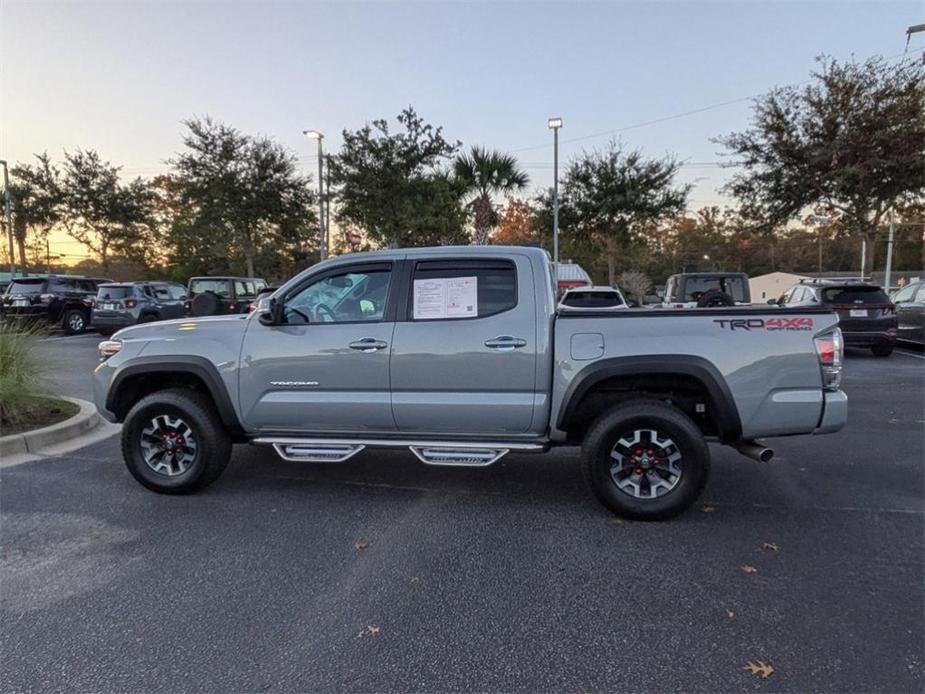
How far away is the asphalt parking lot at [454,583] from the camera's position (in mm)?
2539

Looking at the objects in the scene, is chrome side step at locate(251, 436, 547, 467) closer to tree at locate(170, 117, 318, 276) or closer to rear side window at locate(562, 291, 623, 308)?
rear side window at locate(562, 291, 623, 308)

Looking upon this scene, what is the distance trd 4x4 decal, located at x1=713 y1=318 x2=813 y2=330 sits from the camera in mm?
3828

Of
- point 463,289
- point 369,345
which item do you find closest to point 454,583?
point 369,345

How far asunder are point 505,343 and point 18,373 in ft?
18.1

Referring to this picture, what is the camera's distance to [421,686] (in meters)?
2.44

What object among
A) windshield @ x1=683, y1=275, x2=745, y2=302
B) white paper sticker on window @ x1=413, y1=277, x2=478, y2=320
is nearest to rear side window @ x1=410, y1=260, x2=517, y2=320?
white paper sticker on window @ x1=413, y1=277, x2=478, y2=320

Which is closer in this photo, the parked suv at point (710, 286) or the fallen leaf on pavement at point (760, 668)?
the fallen leaf on pavement at point (760, 668)

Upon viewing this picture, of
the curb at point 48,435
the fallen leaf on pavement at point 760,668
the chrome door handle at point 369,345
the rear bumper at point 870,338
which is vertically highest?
the chrome door handle at point 369,345

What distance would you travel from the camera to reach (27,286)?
17.4 meters

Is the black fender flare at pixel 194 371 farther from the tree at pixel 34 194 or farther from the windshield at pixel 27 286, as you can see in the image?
the tree at pixel 34 194

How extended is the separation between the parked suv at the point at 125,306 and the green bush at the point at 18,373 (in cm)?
935

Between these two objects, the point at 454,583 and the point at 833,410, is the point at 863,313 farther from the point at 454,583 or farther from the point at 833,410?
the point at 454,583

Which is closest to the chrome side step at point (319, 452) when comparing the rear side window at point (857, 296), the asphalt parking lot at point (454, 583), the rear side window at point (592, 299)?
the asphalt parking lot at point (454, 583)

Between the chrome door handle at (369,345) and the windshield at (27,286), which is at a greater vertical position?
the windshield at (27,286)
